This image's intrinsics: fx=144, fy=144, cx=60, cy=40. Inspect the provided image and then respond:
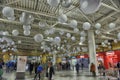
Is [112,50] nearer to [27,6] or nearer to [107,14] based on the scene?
[107,14]

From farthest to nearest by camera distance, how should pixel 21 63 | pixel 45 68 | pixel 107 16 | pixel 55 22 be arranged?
pixel 55 22
pixel 45 68
pixel 107 16
pixel 21 63

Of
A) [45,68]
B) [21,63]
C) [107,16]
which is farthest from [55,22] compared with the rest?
[21,63]

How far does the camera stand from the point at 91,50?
13758 mm

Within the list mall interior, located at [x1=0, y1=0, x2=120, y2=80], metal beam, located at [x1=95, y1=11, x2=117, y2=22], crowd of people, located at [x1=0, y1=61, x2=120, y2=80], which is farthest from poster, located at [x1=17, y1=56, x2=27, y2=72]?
metal beam, located at [x1=95, y1=11, x2=117, y2=22]

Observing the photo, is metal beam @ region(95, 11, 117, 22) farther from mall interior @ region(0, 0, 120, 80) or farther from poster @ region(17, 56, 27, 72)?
poster @ region(17, 56, 27, 72)

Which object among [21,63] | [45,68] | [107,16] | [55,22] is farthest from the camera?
[55,22]

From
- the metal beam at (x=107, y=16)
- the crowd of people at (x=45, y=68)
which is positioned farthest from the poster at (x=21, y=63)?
the metal beam at (x=107, y=16)

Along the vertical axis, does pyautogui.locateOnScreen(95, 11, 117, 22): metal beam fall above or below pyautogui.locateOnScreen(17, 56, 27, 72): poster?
above

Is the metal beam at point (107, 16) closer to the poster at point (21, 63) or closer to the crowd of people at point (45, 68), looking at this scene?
the crowd of people at point (45, 68)

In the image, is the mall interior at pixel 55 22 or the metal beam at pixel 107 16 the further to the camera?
the metal beam at pixel 107 16

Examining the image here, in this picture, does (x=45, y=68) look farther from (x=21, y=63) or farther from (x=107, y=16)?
(x=107, y=16)

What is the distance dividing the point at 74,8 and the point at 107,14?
125 inches

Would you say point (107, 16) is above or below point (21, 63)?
above

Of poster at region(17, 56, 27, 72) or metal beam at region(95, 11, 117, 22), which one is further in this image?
metal beam at region(95, 11, 117, 22)
